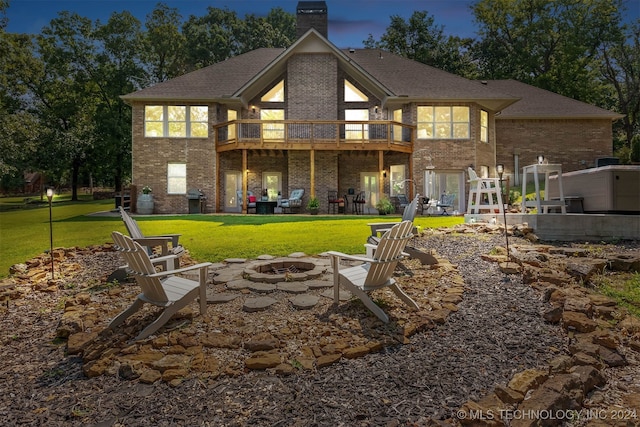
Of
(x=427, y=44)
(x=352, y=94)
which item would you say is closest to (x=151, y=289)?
(x=352, y=94)

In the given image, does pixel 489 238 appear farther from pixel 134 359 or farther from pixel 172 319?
pixel 134 359

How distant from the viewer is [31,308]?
3906mm

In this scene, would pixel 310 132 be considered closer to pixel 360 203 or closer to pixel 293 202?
pixel 293 202

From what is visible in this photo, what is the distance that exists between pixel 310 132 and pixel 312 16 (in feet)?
20.6

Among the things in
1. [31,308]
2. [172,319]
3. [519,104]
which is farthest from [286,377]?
[519,104]

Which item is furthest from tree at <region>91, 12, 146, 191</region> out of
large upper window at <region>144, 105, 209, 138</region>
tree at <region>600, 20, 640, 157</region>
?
tree at <region>600, 20, 640, 157</region>

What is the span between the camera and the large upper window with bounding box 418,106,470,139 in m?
14.9

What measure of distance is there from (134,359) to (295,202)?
11.4 metres

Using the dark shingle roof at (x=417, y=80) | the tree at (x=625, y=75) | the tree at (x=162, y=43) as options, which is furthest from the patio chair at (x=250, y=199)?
the tree at (x=625, y=75)

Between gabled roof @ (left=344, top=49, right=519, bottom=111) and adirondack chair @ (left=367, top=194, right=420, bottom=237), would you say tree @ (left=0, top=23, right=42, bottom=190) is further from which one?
gabled roof @ (left=344, top=49, right=519, bottom=111)

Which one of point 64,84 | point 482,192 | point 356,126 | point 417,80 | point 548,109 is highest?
point 417,80

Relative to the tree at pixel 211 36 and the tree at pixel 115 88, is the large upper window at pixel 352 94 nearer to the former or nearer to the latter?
the tree at pixel 115 88

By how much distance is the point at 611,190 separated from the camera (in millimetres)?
6219

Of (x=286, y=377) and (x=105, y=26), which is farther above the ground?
(x=105, y=26)
